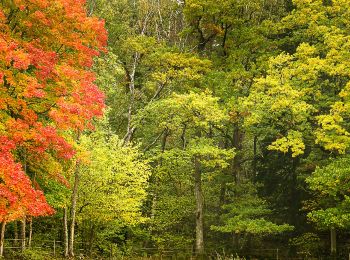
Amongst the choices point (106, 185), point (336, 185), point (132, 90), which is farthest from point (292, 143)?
point (132, 90)

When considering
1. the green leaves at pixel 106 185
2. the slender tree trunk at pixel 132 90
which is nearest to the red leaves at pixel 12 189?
the green leaves at pixel 106 185

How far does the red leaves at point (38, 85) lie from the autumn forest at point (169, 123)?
0.17 ft

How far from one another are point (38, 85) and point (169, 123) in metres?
10.6

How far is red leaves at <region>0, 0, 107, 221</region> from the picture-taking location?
36.3ft

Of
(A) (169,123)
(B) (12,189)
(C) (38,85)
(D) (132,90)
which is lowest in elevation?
(B) (12,189)

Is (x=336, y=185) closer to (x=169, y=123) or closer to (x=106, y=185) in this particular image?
(x=169, y=123)

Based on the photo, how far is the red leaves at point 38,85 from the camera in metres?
11.1

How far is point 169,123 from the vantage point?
21.8 metres

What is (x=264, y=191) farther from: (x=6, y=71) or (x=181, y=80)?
(x=6, y=71)

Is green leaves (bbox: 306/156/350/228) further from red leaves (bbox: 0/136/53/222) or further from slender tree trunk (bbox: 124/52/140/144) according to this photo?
slender tree trunk (bbox: 124/52/140/144)

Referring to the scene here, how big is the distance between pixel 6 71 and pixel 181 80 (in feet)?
43.6

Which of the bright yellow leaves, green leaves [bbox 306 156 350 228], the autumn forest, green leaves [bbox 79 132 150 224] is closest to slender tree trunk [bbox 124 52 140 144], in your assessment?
the autumn forest

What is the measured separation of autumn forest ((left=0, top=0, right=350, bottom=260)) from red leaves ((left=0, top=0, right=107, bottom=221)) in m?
0.05

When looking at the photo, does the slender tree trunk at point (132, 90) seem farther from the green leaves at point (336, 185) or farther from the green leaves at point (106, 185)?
the green leaves at point (336, 185)
